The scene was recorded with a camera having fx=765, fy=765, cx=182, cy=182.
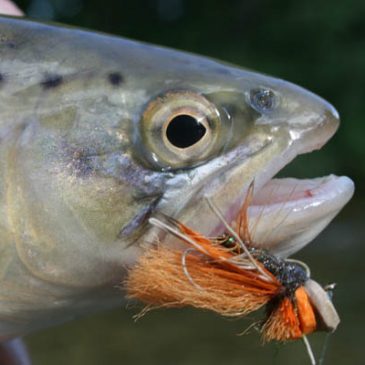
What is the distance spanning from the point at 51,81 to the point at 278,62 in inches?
518

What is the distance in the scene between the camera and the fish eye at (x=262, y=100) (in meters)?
1.79

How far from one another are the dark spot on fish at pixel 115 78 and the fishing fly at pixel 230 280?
34 cm

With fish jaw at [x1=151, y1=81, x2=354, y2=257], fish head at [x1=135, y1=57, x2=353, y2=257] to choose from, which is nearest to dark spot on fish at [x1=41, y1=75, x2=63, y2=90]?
fish head at [x1=135, y1=57, x2=353, y2=257]

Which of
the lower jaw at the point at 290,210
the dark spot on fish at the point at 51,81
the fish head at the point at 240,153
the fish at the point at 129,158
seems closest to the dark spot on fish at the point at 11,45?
the fish at the point at 129,158

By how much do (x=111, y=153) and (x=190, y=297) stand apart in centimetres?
38

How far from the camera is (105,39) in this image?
194cm

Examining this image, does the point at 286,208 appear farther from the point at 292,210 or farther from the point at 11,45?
the point at 11,45

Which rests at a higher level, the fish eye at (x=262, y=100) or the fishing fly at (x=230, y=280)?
the fish eye at (x=262, y=100)

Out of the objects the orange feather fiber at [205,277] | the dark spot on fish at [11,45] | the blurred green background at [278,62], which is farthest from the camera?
the blurred green background at [278,62]

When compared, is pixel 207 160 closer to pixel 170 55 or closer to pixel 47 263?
pixel 170 55

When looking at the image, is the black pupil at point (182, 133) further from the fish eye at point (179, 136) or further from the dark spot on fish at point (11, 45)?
the dark spot on fish at point (11, 45)

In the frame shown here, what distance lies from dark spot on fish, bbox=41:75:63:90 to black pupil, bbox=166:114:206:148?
0.30 m

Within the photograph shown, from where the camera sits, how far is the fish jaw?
5.70 ft

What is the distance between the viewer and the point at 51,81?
1.82m
